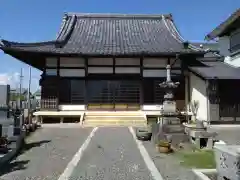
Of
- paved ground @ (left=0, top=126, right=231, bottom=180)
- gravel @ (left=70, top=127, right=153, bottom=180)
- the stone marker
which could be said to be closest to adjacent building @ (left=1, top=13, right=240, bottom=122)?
paved ground @ (left=0, top=126, right=231, bottom=180)

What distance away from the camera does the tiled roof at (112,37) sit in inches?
761

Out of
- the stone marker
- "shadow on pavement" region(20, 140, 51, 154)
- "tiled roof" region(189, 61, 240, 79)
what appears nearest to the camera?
the stone marker

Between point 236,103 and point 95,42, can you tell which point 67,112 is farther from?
point 236,103

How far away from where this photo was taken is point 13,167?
25.8 feet

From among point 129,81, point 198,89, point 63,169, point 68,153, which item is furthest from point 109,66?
point 63,169

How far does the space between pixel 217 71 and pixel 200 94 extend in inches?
67.2

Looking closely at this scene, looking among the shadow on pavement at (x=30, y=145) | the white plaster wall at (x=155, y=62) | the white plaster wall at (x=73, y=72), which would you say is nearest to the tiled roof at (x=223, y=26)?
the white plaster wall at (x=155, y=62)

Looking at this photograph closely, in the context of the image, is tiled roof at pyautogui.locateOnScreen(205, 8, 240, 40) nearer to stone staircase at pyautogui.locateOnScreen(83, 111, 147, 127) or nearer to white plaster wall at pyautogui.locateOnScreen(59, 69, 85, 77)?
stone staircase at pyautogui.locateOnScreen(83, 111, 147, 127)

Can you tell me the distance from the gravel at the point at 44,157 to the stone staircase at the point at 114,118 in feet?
13.2

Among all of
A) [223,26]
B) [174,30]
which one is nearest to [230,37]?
[223,26]

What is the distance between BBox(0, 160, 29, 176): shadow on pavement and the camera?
747 centimetres

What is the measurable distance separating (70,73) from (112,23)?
23.6 feet

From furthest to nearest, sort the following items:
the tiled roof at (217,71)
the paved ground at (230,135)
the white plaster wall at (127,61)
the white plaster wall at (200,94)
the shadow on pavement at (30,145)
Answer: the white plaster wall at (127,61) → the white plaster wall at (200,94) → the tiled roof at (217,71) → the paved ground at (230,135) → the shadow on pavement at (30,145)

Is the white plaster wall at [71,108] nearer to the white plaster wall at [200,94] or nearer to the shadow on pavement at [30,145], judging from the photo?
the white plaster wall at [200,94]
